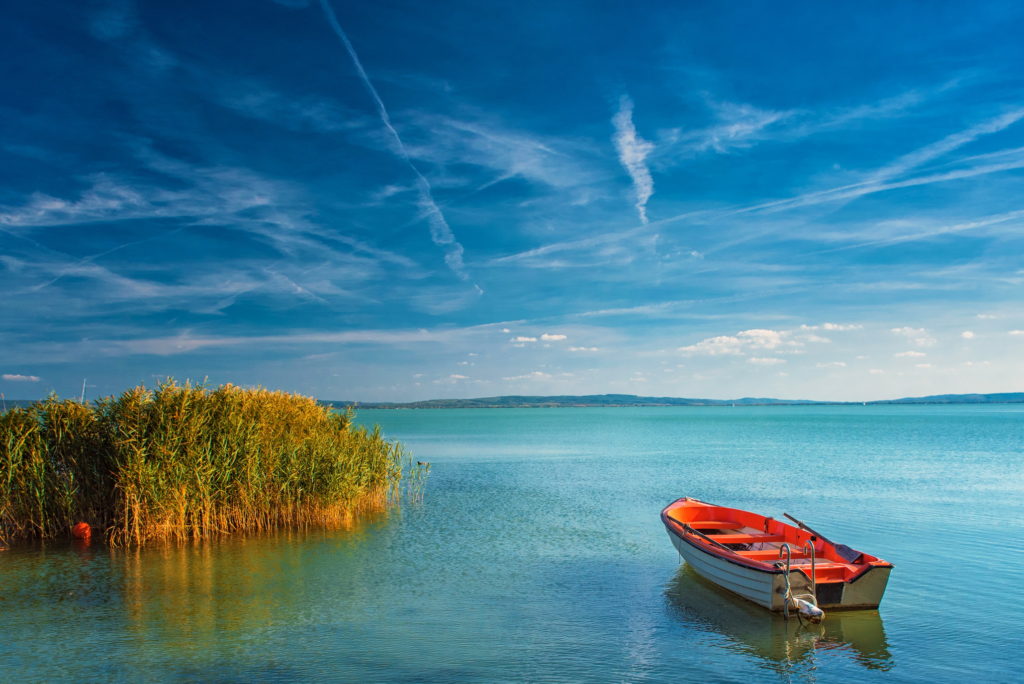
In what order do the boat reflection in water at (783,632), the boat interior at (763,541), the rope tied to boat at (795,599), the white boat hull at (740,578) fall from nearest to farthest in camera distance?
1. the boat reflection in water at (783,632)
2. the rope tied to boat at (795,599)
3. the white boat hull at (740,578)
4. the boat interior at (763,541)

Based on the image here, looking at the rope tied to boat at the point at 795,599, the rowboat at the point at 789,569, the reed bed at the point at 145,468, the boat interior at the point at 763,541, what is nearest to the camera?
the rope tied to boat at the point at 795,599

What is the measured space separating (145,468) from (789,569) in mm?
14573

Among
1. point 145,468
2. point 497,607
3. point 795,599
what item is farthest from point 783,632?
point 145,468

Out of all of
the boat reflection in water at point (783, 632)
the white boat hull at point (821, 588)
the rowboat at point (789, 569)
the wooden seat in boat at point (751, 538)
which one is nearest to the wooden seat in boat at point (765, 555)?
the rowboat at point (789, 569)

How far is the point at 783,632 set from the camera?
11688 mm

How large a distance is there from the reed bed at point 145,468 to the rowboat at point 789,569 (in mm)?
11195

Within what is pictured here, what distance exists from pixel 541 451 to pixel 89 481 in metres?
39.6

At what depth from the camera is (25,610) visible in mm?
12852

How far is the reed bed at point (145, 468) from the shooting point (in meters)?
17.3

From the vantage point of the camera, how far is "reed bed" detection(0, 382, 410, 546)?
17.3m

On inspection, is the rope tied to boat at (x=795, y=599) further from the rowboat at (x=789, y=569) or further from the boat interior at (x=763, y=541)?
the boat interior at (x=763, y=541)

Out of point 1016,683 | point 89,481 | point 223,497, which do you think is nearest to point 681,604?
point 1016,683

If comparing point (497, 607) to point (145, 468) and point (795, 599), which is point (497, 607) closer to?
point (795, 599)

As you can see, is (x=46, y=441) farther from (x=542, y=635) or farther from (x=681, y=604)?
(x=681, y=604)
